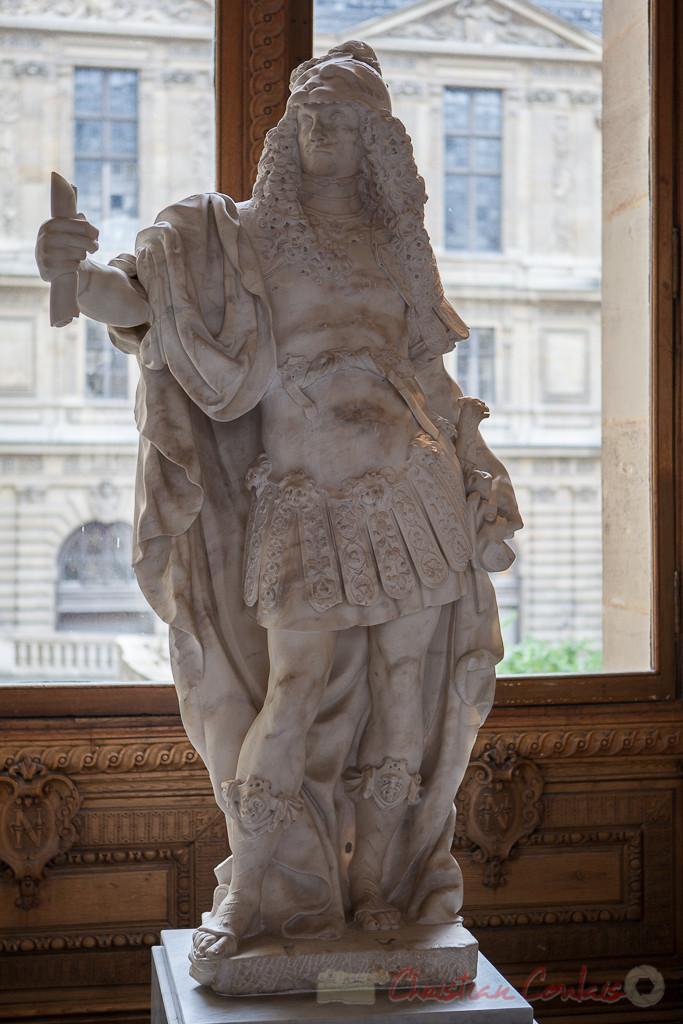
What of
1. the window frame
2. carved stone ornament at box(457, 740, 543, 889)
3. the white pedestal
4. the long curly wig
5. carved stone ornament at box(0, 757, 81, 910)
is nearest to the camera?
the white pedestal

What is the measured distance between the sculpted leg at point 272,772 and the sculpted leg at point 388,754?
17 centimetres

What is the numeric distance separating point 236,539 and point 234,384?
16.7 inches

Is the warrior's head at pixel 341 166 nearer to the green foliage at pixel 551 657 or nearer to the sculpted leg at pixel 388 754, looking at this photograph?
the sculpted leg at pixel 388 754

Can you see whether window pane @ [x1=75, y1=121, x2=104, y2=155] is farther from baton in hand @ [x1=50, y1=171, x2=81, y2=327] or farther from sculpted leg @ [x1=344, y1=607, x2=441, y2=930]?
sculpted leg @ [x1=344, y1=607, x2=441, y2=930]

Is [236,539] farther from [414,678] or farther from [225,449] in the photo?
[414,678]

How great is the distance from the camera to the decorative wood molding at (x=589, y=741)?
4.43 metres

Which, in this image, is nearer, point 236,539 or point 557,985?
point 236,539

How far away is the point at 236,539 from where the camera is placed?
10.3ft

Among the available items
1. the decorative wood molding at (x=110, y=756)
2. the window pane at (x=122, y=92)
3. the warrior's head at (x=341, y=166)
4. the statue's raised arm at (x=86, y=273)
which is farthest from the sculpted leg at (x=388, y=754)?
the window pane at (x=122, y=92)

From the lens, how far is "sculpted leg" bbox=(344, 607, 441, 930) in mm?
3039

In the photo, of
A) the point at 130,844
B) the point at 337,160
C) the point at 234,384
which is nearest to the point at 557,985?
the point at 130,844

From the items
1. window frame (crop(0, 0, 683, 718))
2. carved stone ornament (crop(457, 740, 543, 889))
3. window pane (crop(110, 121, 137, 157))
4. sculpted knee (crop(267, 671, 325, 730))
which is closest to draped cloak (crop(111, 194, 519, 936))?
sculpted knee (crop(267, 671, 325, 730))

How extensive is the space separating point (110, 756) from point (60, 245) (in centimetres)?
199

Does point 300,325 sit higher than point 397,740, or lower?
higher
